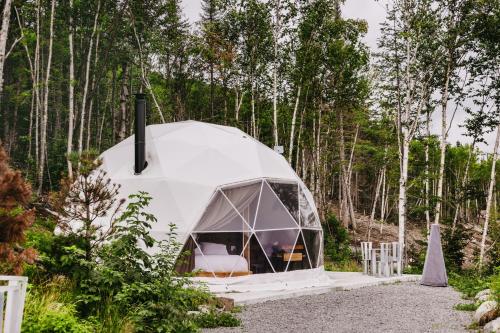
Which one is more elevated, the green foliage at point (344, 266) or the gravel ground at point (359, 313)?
the gravel ground at point (359, 313)

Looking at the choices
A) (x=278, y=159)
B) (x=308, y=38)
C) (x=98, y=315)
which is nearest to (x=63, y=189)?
(x=98, y=315)

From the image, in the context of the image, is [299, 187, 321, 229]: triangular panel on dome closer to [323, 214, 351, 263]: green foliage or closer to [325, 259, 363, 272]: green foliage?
[325, 259, 363, 272]: green foliage

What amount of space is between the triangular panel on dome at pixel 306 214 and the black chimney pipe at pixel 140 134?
4.00 meters

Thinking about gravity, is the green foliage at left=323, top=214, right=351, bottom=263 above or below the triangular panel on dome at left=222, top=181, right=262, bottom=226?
below

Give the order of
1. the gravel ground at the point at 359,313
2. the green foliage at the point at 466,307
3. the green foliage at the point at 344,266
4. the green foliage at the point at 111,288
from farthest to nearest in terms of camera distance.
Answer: the green foliage at the point at 344,266 → the green foliage at the point at 466,307 → the gravel ground at the point at 359,313 → the green foliage at the point at 111,288

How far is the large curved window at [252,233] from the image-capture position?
11438 millimetres

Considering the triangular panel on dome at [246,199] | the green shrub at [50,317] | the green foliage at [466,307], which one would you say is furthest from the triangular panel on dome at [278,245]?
the green shrub at [50,317]

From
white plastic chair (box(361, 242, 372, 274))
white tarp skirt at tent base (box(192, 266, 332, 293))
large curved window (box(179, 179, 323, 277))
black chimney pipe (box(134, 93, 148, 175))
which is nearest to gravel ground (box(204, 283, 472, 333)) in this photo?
white tarp skirt at tent base (box(192, 266, 332, 293))

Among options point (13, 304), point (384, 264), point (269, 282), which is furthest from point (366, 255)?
point (13, 304)

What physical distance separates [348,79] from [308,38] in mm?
3329

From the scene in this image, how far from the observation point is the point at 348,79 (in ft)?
83.6

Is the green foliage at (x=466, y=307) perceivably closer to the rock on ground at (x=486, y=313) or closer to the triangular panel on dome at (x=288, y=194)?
the rock on ground at (x=486, y=313)

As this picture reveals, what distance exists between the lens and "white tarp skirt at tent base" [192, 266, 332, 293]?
36.8 ft

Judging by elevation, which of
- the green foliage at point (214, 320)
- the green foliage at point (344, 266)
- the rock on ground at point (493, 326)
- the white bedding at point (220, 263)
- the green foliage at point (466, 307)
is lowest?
the green foliage at point (344, 266)
